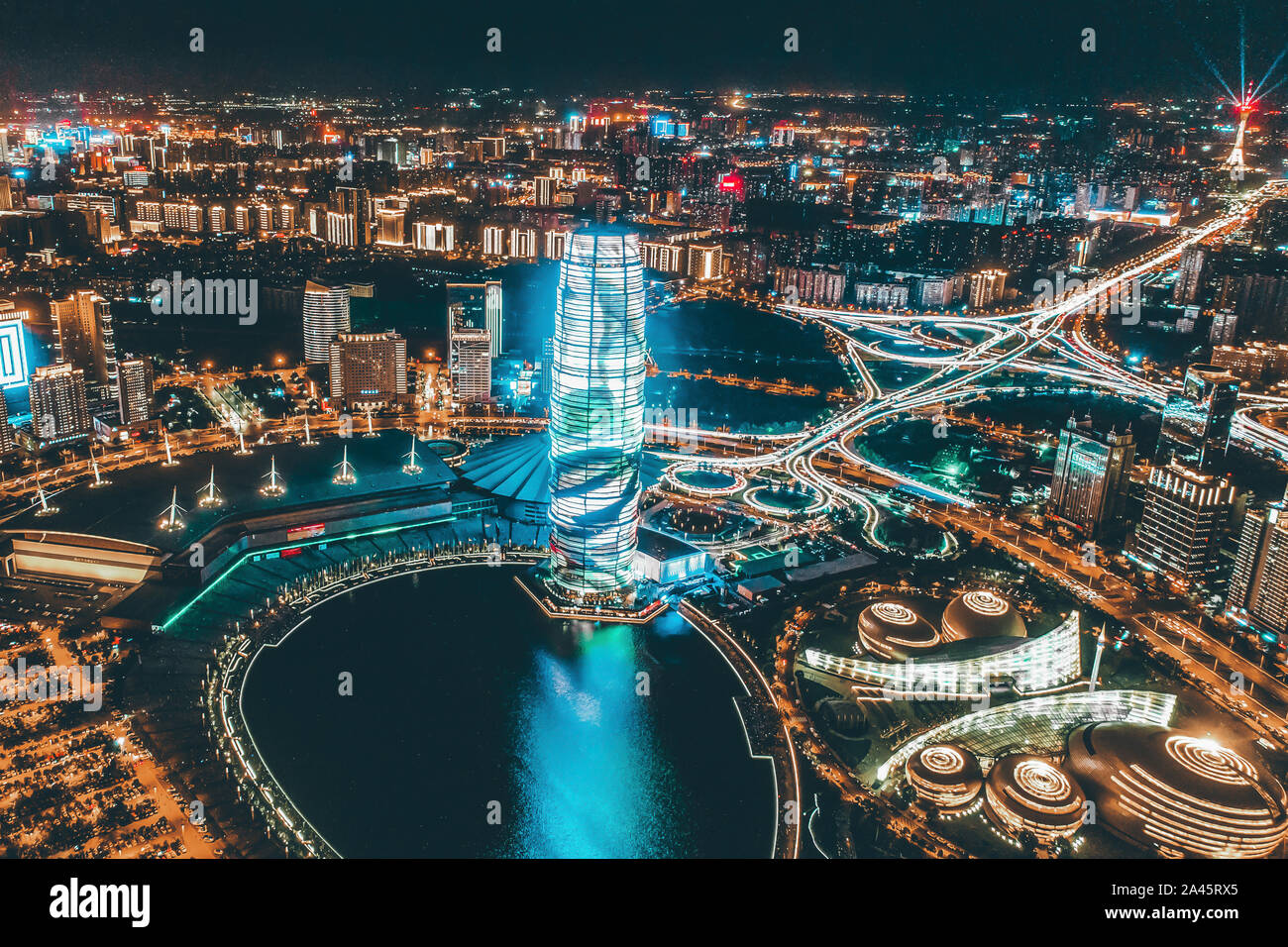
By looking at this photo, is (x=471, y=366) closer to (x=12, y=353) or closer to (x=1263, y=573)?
(x=12, y=353)

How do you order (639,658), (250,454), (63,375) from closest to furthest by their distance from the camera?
(639,658), (250,454), (63,375)

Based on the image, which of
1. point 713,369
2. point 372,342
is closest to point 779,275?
point 713,369

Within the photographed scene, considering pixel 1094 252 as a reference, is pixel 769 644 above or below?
below

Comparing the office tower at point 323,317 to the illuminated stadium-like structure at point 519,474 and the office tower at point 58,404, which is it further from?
the illuminated stadium-like structure at point 519,474

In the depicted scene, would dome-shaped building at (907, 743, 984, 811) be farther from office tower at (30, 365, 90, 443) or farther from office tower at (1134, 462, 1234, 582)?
office tower at (30, 365, 90, 443)

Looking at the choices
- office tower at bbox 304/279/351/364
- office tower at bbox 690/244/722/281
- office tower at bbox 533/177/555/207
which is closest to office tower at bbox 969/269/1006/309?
office tower at bbox 690/244/722/281

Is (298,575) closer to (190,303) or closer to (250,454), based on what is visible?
(250,454)
